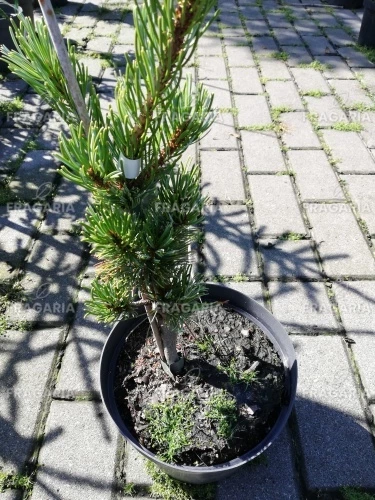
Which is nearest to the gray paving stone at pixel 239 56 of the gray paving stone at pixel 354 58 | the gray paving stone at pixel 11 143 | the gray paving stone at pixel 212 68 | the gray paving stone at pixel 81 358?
the gray paving stone at pixel 212 68

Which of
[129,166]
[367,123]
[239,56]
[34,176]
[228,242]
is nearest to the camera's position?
[129,166]

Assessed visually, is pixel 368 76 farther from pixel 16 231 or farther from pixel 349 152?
pixel 16 231

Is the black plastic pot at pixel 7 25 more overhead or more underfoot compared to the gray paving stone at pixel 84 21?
more overhead

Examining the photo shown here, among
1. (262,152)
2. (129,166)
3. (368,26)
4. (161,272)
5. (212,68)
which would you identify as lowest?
(262,152)

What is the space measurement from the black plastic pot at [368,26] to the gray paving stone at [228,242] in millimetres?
3923

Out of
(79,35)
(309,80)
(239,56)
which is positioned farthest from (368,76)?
(79,35)

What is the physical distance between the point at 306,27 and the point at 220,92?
256 centimetres

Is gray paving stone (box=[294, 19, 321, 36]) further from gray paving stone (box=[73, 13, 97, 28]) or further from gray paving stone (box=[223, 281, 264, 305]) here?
gray paving stone (box=[223, 281, 264, 305])

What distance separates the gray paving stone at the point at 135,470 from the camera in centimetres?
215

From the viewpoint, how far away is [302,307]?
2928 millimetres

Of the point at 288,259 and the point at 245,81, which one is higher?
the point at 245,81

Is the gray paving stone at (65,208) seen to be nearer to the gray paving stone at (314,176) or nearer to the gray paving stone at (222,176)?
the gray paving stone at (222,176)

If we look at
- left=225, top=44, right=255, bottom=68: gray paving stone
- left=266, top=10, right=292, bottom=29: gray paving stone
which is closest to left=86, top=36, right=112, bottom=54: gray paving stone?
left=225, top=44, right=255, bottom=68: gray paving stone

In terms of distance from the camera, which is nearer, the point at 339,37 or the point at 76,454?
the point at 76,454
